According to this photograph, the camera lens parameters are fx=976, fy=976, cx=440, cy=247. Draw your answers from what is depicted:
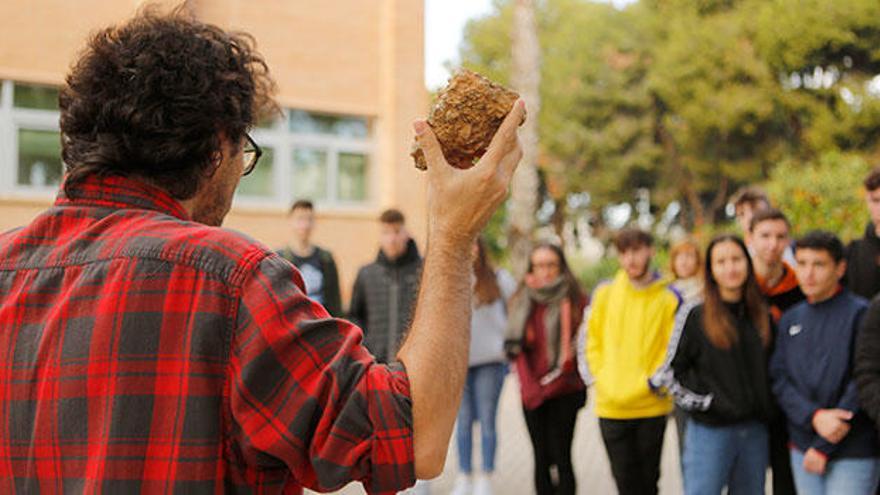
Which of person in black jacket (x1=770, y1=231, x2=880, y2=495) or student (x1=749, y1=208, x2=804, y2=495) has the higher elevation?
student (x1=749, y1=208, x2=804, y2=495)

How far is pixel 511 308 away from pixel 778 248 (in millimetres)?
2160

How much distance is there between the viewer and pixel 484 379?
7629mm

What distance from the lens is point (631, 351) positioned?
19.8ft

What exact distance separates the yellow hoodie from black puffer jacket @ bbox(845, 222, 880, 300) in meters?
1.04

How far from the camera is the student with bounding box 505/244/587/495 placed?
689 cm

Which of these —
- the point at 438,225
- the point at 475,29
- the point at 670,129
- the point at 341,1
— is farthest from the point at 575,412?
the point at 475,29

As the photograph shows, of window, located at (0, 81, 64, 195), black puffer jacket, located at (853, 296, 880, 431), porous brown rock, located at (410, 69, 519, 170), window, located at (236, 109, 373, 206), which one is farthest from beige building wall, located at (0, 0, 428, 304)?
porous brown rock, located at (410, 69, 519, 170)

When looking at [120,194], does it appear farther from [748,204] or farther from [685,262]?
[685,262]

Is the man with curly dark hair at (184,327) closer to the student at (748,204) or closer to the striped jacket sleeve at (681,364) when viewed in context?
the striped jacket sleeve at (681,364)

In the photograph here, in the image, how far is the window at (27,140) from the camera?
45.1 ft

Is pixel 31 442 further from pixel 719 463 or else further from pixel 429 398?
pixel 719 463

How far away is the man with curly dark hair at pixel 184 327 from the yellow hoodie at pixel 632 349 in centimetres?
452

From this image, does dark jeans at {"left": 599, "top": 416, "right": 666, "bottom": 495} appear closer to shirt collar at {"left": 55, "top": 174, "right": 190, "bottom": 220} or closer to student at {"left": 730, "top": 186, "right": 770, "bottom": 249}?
student at {"left": 730, "top": 186, "right": 770, "bottom": 249}

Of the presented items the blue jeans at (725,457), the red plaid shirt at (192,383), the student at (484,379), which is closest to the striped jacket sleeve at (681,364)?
the blue jeans at (725,457)
